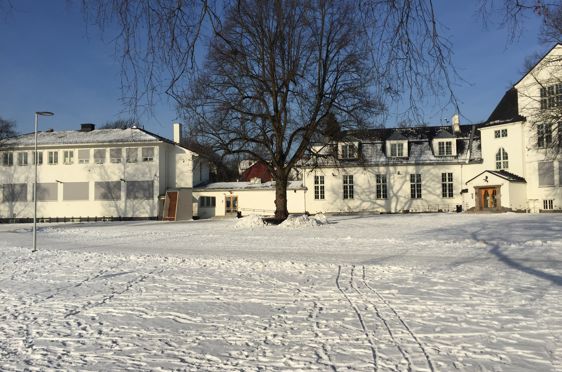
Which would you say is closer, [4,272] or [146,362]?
[146,362]

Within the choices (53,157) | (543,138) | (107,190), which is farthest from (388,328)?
(53,157)

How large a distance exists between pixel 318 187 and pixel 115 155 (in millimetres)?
20533

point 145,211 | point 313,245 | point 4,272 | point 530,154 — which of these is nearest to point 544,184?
point 530,154

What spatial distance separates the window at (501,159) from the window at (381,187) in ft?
33.4

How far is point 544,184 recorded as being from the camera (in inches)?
1535

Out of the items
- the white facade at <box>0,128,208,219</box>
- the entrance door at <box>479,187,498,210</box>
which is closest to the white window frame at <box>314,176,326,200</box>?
the white facade at <box>0,128,208,219</box>

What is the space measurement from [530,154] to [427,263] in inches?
1289

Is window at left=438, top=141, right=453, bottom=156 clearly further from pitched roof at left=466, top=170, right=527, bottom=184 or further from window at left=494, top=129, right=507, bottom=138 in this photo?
pitched roof at left=466, top=170, right=527, bottom=184

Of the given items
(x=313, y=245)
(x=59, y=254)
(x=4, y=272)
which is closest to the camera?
(x=4, y=272)

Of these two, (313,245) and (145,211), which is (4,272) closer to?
(313,245)

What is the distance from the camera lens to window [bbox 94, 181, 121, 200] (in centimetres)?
4633

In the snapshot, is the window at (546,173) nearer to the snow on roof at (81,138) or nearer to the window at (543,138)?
the window at (543,138)

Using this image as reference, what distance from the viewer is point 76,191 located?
46.9m

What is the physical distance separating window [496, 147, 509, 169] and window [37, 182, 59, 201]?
139ft
